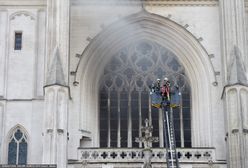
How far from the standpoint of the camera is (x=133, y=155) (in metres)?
36.0

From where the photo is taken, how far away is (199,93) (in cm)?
3834

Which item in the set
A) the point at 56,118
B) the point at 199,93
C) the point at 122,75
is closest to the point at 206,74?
the point at 199,93

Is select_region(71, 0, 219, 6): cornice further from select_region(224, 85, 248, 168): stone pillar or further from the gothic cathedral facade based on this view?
select_region(224, 85, 248, 168): stone pillar

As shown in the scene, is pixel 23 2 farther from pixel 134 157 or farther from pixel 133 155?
pixel 134 157

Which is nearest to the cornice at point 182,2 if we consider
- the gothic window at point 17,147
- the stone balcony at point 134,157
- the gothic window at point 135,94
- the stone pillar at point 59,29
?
the gothic window at point 135,94

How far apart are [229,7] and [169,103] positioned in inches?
232

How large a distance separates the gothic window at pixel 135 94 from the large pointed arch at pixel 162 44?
0.38m

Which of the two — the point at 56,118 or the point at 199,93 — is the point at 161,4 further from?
the point at 56,118

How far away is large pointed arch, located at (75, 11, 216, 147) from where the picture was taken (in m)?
37.8

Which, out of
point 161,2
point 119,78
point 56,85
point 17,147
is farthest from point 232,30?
point 17,147

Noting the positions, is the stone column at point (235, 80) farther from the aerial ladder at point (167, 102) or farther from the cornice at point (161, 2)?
the aerial ladder at point (167, 102)

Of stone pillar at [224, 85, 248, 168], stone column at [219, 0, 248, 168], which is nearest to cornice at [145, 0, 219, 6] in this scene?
stone column at [219, 0, 248, 168]

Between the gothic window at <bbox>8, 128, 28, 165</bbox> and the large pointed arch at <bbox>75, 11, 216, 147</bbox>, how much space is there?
2629 millimetres

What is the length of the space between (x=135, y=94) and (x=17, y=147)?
5.65 meters
